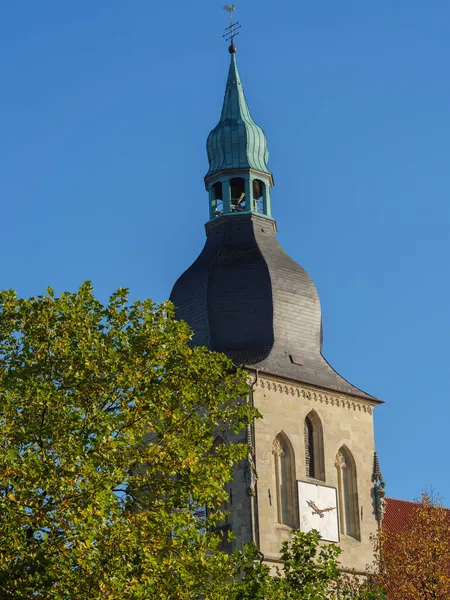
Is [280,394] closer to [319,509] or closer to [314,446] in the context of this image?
[314,446]

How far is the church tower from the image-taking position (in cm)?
4444

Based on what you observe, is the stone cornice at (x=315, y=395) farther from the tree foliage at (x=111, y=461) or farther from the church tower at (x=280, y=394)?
the tree foliage at (x=111, y=461)

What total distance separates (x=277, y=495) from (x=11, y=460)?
22559 mm

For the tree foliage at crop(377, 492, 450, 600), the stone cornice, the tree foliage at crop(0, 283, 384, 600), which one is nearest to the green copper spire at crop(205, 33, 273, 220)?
the stone cornice

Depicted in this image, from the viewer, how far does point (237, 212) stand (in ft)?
162

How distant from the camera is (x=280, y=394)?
45750mm

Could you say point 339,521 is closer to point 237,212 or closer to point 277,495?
point 277,495

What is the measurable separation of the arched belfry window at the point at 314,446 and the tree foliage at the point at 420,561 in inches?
248

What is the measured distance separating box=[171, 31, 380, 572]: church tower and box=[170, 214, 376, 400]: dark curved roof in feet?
0.10

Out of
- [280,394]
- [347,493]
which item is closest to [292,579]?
[280,394]

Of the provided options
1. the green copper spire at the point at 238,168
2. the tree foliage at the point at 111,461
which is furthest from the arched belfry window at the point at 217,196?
the tree foliage at the point at 111,461

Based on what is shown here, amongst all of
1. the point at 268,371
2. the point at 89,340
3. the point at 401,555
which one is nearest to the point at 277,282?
the point at 268,371

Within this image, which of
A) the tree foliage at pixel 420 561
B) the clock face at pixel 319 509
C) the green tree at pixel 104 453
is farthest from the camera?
the clock face at pixel 319 509

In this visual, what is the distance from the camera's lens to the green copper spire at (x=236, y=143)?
49812 millimetres
